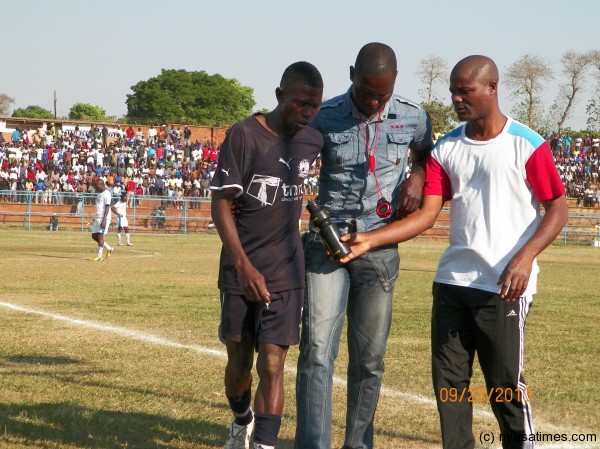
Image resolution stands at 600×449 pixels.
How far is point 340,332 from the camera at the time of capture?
556 cm

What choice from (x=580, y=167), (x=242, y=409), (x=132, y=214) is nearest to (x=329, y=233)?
(x=242, y=409)

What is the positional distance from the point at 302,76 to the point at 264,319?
1.27 m

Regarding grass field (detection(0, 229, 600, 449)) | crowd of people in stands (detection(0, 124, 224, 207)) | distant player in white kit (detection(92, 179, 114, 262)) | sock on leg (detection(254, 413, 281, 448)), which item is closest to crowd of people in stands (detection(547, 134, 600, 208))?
crowd of people in stands (detection(0, 124, 224, 207))

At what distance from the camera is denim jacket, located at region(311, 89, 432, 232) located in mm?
5535

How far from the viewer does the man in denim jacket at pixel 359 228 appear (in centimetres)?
541

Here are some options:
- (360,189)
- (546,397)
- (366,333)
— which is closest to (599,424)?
(546,397)

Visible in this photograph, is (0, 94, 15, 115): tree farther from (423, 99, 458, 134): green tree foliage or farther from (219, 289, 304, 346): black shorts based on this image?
(219, 289, 304, 346): black shorts

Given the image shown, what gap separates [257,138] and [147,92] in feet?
401

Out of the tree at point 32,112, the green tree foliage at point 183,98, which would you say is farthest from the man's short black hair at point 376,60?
the tree at point 32,112

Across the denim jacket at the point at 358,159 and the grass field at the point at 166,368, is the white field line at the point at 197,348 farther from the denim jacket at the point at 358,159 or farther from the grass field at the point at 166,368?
the denim jacket at the point at 358,159

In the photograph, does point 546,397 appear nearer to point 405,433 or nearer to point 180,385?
point 405,433

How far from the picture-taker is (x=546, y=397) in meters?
7.52

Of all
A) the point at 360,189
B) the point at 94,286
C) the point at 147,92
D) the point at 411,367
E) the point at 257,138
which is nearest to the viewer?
the point at 257,138

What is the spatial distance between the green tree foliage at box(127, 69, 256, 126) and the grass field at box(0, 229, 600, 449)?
107843 mm
